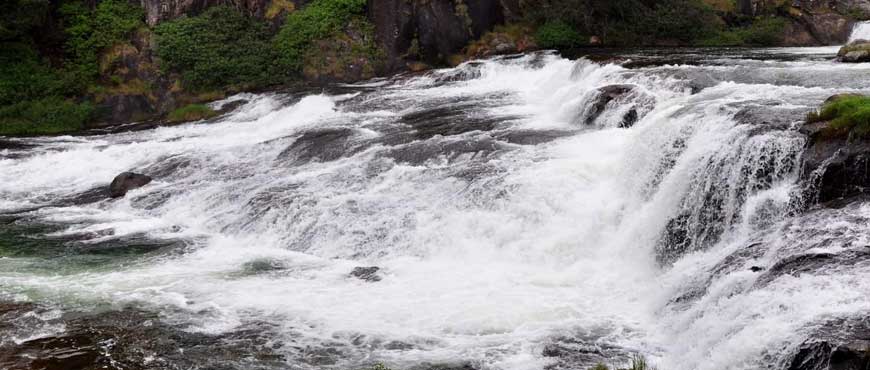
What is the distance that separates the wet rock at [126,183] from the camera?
725 inches

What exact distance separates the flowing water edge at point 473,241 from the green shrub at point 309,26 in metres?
10.9

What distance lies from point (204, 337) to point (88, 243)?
6218 mm

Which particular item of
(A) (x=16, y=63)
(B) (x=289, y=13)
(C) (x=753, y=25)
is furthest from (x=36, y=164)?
(C) (x=753, y=25)

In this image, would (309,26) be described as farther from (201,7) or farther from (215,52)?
Answer: (201,7)

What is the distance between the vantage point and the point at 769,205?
10453 mm

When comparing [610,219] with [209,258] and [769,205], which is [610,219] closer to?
[769,205]

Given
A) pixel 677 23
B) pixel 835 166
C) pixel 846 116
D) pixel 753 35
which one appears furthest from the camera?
pixel 753 35

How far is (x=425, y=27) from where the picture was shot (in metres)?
31.7

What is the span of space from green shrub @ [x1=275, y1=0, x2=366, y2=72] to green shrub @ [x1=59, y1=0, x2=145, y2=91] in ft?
21.2

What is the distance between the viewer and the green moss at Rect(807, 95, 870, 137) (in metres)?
10.2

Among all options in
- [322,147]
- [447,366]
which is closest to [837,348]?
[447,366]

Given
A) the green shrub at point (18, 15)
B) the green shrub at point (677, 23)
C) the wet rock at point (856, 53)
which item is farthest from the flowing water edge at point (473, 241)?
the green shrub at point (18, 15)

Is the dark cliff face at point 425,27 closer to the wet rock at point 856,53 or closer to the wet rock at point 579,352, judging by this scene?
the wet rock at point 856,53

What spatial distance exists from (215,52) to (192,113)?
13.9 feet
